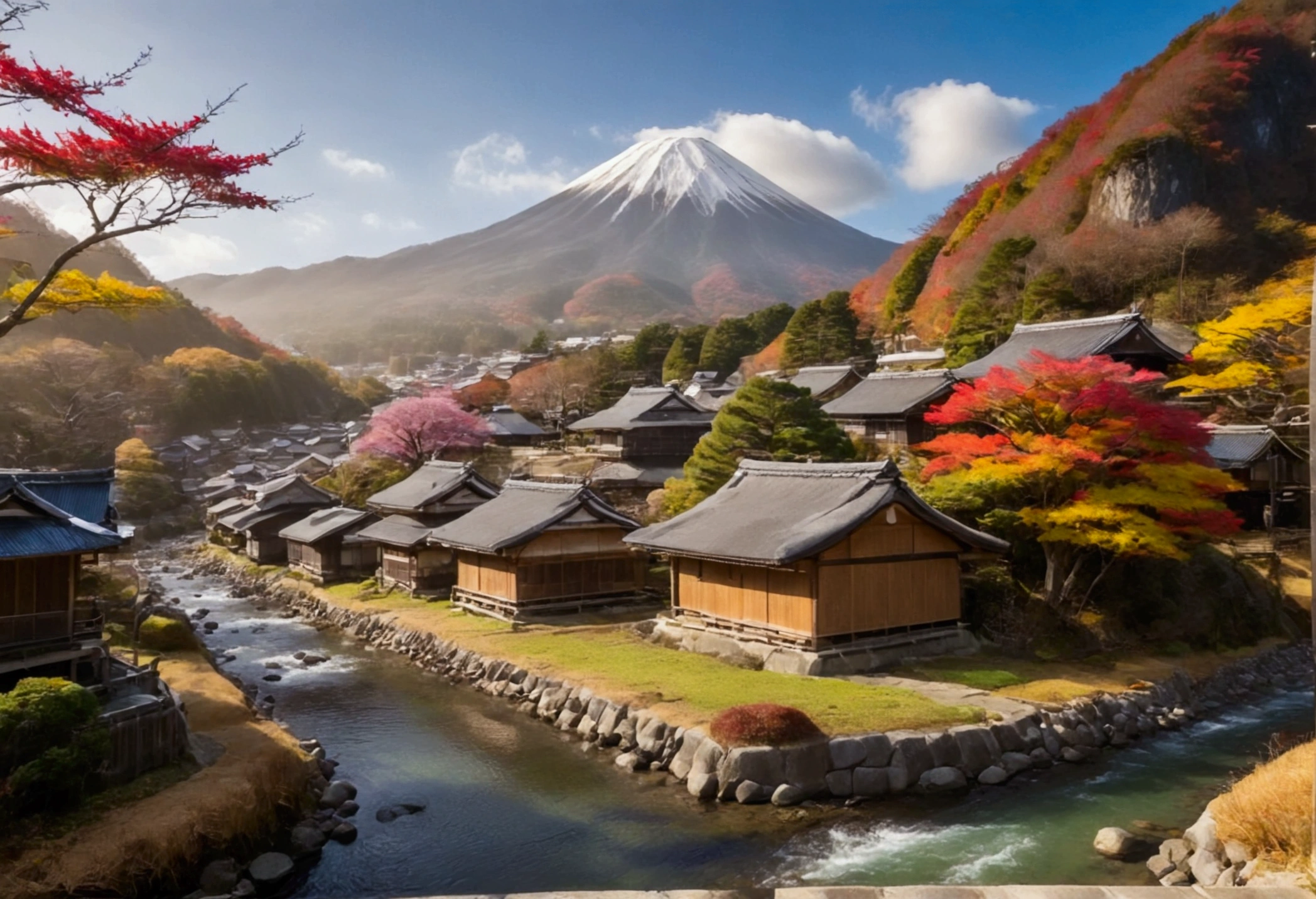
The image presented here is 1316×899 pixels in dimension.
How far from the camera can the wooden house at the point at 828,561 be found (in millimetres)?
18422

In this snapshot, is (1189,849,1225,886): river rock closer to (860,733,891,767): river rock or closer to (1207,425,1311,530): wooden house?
(860,733,891,767): river rock

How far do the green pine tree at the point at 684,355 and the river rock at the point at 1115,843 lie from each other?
54352mm

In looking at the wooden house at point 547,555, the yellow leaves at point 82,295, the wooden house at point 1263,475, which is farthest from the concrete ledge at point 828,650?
the wooden house at point 1263,475

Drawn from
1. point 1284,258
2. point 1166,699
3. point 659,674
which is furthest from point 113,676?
point 1284,258

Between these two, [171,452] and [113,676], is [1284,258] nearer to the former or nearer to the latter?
[113,676]

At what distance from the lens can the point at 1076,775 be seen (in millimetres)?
14711

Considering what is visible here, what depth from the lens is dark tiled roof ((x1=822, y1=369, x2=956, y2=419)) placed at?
105 ft

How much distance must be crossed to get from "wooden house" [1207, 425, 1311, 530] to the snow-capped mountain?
4047 inches

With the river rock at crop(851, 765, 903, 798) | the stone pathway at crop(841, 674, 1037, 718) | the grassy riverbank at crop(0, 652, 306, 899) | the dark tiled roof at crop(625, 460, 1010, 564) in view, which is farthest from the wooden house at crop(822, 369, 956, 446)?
the grassy riverbank at crop(0, 652, 306, 899)

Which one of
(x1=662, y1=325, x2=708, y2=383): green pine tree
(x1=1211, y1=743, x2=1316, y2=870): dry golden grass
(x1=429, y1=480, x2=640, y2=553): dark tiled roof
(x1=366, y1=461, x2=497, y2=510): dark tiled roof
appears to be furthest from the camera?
(x1=662, y1=325, x2=708, y2=383): green pine tree

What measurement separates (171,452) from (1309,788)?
7606 cm

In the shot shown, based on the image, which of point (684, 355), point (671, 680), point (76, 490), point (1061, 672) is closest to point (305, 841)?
point (671, 680)

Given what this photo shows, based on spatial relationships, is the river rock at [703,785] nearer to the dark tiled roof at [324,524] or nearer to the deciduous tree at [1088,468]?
the deciduous tree at [1088,468]

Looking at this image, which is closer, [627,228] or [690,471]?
[690,471]
